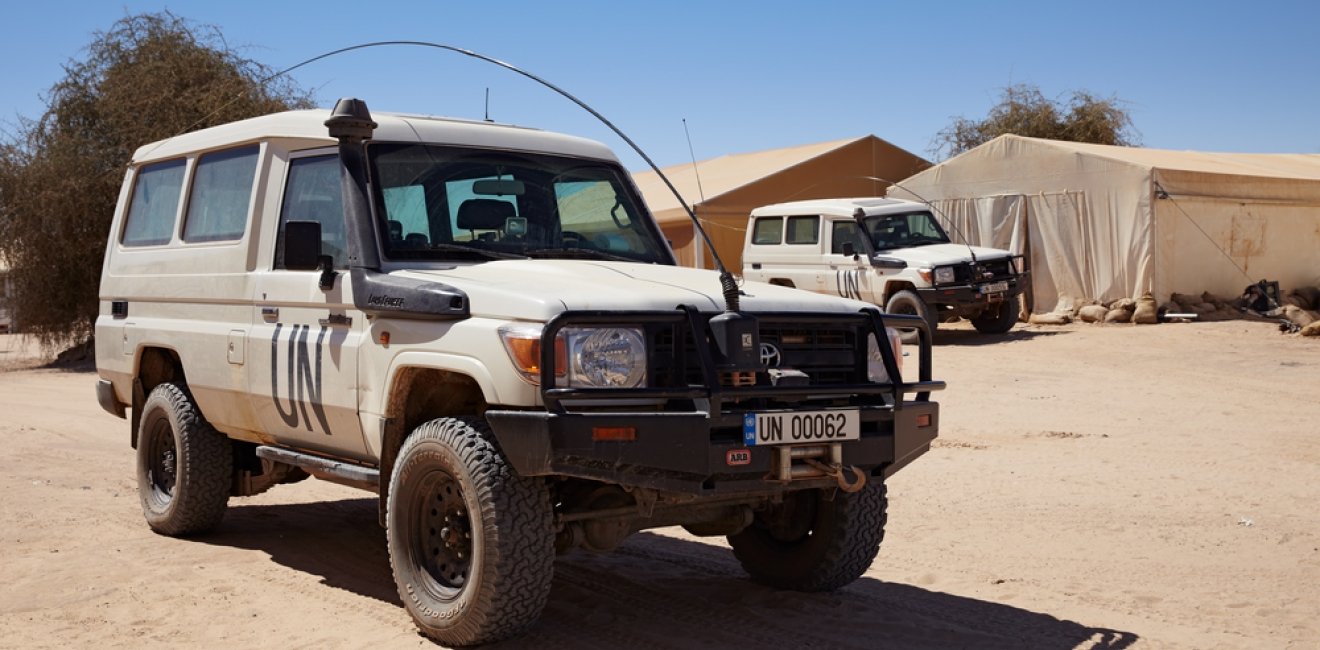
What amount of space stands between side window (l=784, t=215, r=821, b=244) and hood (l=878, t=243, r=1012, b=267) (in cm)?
110

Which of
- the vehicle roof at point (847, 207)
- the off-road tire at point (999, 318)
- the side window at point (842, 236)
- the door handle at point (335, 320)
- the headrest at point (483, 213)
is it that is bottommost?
the off-road tire at point (999, 318)

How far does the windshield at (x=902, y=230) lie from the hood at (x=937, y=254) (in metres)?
0.18

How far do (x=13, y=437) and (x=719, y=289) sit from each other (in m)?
8.72

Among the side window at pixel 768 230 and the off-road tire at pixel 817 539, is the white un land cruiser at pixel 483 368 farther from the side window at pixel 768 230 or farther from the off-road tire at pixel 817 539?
the side window at pixel 768 230

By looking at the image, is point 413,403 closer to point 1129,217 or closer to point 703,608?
point 703,608

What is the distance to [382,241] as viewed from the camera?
18.2 feet

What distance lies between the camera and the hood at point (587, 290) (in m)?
4.65

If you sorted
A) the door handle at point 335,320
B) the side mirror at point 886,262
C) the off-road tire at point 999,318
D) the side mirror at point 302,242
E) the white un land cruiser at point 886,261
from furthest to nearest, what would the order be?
the off-road tire at point 999,318, the side mirror at point 886,262, the white un land cruiser at point 886,261, the door handle at point 335,320, the side mirror at point 302,242

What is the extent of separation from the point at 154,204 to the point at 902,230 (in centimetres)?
1282

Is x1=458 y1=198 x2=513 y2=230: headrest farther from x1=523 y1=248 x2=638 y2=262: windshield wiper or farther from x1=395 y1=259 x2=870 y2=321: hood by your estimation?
x1=395 y1=259 x2=870 y2=321: hood

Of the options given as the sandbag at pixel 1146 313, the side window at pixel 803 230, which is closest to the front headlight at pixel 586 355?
the side window at pixel 803 230

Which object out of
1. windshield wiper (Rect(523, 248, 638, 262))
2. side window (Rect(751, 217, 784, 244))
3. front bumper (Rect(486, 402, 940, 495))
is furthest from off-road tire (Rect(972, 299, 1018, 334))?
front bumper (Rect(486, 402, 940, 495))

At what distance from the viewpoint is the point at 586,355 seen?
180 inches

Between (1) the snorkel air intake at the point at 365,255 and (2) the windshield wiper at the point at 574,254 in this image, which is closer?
(1) the snorkel air intake at the point at 365,255
